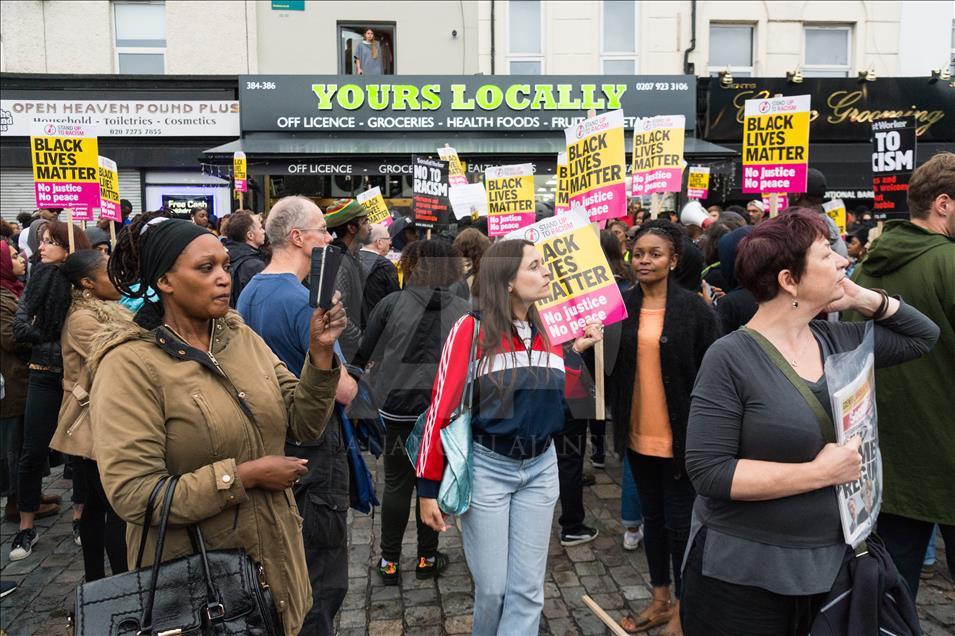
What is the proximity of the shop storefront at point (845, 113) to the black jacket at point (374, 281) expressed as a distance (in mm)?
11931

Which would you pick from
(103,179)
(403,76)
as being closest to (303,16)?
(403,76)

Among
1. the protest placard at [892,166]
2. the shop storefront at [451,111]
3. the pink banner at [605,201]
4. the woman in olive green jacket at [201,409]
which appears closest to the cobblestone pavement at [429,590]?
the woman in olive green jacket at [201,409]

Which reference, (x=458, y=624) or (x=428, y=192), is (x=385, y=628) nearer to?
(x=458, y=624)

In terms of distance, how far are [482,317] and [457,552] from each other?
2.38 meters

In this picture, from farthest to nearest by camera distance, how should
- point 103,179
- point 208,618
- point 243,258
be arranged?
point 103,179
point 243,258
point 208,618

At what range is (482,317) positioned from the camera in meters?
3.29

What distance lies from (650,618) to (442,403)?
183 centimetres

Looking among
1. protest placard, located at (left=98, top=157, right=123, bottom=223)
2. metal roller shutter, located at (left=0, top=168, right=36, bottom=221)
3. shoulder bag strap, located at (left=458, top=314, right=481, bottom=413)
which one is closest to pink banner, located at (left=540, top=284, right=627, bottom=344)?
shoulder bag strap, located at (left=458, top=314, right=481, bottom=413)

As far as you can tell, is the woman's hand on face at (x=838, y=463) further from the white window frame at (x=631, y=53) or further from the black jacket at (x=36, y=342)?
the white window frame at (x=631, y=53)

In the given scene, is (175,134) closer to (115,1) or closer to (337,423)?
(115,1)

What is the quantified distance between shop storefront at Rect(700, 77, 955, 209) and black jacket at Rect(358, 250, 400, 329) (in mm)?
11931

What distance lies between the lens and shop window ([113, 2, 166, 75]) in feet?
52.7

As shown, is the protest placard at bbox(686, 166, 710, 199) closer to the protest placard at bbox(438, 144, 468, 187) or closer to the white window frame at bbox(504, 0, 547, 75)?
the protest placard at bbox(438, 144, 468, 187)

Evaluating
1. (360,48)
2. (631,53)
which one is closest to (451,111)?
(360,48)
